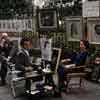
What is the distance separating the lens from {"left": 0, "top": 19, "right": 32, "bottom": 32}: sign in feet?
49.2

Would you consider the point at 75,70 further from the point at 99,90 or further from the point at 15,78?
the point at 15,78

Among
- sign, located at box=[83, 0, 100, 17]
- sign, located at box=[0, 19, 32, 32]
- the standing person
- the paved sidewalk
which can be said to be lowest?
the paved sidewalk

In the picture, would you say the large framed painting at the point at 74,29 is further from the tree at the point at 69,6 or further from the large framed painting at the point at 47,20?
the tree at the point at 69,6

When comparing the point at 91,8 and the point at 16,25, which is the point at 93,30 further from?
the point at 16,25

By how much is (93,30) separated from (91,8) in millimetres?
935

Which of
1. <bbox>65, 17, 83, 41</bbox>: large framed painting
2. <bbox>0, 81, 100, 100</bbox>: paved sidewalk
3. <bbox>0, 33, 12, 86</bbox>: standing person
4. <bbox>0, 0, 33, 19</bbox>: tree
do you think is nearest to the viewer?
<bbox>0, 81, 100, 100</bbox>: paved sidewalk

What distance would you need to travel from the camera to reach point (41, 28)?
517 inches

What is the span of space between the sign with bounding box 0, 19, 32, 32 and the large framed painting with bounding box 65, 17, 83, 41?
2.97m

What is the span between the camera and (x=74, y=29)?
11.9 m

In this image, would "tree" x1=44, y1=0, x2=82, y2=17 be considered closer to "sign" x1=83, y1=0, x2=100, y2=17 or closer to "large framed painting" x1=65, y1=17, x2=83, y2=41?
"large framed painting" x1=65, y1=17, x2=83, y2=41

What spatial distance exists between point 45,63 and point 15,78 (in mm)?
997

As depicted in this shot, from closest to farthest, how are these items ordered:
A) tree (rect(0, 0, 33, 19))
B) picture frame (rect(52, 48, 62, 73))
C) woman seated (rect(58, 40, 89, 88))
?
1. picture frame (rect(52, 48, 62, 73))
2. woman seated (rect(58, 40, 89, 88))
3. tree (rect(0, 0, 33, 19))

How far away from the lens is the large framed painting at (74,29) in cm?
1170

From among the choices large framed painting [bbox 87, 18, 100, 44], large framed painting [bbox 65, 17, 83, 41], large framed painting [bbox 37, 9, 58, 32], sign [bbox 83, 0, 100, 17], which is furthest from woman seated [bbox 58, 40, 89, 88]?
large framed painting [bbox 37, 9, 58, 32]
